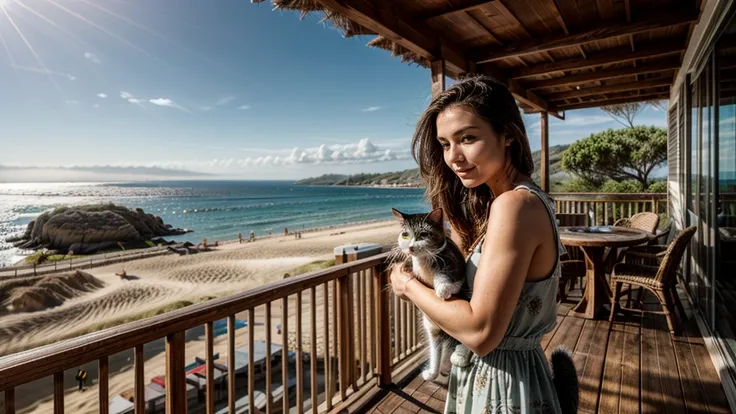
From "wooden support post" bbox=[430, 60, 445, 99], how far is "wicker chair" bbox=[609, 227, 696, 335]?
7.40 feet

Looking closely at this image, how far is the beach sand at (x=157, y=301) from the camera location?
24.2 feet

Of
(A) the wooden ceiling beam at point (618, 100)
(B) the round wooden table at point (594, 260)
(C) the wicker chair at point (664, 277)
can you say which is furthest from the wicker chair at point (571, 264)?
(A) the wooden ceiling beam at point (618, 100)

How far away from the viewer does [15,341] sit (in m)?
12.9

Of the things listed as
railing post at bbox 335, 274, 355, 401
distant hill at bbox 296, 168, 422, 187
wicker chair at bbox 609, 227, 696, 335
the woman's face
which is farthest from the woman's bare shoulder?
distant hill at bbox 296, 168, 422, 187

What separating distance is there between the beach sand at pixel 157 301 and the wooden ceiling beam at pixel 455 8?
4.85 m

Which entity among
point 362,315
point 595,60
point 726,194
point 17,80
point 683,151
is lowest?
point 362,315

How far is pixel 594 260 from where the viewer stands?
3.52m

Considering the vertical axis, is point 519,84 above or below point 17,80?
below

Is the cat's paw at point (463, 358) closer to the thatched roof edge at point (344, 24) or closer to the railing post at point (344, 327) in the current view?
the railing post at point (344, 327)

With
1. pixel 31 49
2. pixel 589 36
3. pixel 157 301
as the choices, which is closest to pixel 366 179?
pixel 31 49

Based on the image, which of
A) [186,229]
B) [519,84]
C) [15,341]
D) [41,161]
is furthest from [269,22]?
[41,161]

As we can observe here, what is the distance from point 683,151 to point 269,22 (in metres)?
49.1

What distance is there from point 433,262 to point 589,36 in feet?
10.7

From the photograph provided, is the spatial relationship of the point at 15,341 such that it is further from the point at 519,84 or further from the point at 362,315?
the point at 519,84
